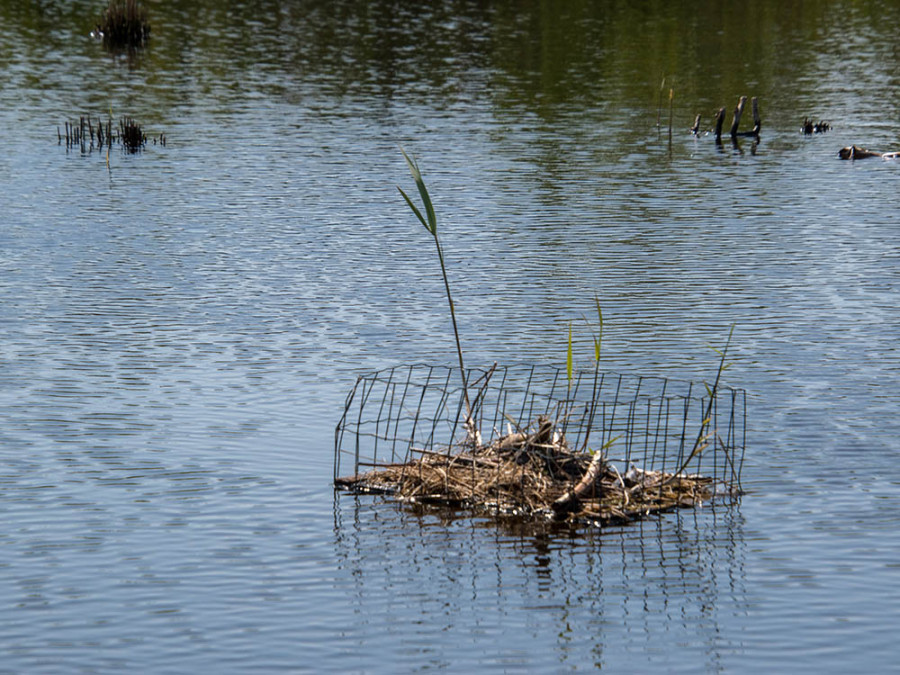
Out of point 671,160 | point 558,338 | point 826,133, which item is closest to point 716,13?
point 826,133

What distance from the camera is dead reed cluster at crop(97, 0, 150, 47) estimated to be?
3029 inches

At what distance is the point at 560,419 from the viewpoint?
21672 millimetres

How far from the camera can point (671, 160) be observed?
155 ft

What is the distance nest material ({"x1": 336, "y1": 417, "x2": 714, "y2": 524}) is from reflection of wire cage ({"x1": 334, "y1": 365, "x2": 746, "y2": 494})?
9.6 inches

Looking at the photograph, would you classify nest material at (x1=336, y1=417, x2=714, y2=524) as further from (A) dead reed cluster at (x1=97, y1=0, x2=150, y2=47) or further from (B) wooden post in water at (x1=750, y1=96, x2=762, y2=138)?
(A) dead reed cluster at (x1=97, y1=0, x2=150, y2=47)

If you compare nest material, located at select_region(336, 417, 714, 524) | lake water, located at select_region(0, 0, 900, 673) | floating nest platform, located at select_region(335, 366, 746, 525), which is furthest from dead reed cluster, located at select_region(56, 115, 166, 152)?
nest material, located at select_region(336, 417, 714, 524)

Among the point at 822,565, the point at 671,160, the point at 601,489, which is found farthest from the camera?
the point at 671,160

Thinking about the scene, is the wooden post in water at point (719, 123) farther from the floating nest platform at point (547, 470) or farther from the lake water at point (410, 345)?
the floating nest platform at point (547, 470)

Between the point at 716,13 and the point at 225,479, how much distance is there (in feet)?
233

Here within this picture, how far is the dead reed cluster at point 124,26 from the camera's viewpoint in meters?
76.9

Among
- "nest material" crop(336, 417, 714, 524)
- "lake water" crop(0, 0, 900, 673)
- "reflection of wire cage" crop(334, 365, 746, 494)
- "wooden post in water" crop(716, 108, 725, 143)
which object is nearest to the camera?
"lake water" crop(0, 0, 900, 673)

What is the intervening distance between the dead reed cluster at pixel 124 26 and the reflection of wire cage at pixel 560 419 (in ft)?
188

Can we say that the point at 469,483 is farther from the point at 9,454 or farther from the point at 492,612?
the point at 9,454

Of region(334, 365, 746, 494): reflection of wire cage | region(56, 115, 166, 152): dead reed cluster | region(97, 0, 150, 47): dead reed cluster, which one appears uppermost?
region(97, 0, 150, 47): dead reed cluster
